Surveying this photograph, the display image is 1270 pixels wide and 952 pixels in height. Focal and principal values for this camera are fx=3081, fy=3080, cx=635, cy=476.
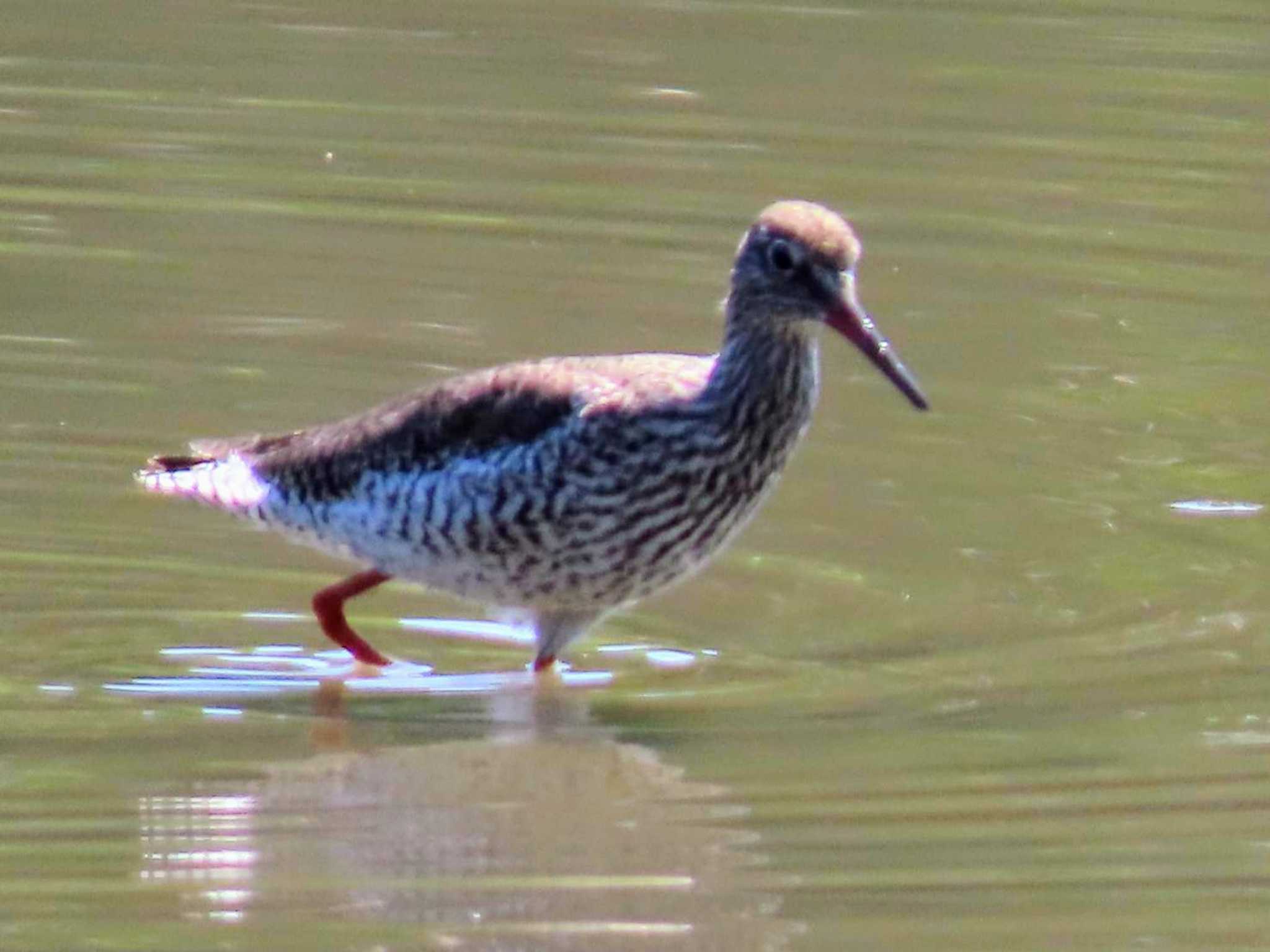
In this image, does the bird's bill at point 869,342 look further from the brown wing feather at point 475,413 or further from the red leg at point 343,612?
the red leg at point 343,612

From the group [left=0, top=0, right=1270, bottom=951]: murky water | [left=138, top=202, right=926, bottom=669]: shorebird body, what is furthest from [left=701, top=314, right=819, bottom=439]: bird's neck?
[left=0, top=0, right=1270, bottom=951]: murky water

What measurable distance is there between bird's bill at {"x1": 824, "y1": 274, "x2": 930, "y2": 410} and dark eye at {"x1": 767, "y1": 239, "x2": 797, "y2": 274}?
196 millimetres

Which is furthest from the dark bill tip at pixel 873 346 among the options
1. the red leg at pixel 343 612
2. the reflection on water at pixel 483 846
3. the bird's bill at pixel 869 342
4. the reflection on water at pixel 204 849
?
the reflection on water at pixel 204 849

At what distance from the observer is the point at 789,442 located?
9773 millimetres

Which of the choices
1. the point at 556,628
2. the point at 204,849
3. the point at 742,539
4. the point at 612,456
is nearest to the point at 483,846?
the point at 204,849

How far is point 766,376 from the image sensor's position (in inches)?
382

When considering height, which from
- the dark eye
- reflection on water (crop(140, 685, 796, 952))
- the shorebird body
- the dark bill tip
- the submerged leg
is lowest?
the submerged leg

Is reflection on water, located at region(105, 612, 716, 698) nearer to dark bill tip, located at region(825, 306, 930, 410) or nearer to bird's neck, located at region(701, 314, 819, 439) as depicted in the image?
bird's neck, located at region(701, 314, 819, 439)

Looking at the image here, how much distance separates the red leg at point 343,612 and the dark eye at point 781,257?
67.9 inches

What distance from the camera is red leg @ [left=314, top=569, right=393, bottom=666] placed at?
10.1 m

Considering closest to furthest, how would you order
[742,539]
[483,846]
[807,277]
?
[483,846] → [807,277] → [742,539]

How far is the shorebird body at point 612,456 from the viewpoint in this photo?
31.3 feet

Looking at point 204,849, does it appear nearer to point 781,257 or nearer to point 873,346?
point 873,346

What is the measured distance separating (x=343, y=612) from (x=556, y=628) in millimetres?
836
